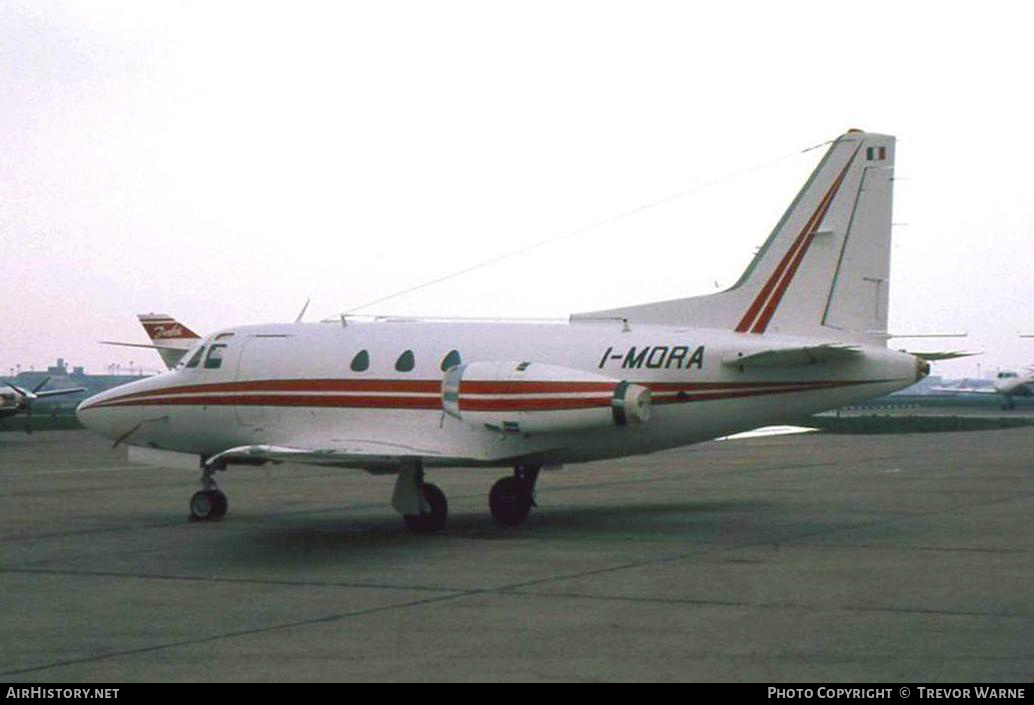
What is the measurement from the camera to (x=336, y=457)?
21531mm

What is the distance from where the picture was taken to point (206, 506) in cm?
2569

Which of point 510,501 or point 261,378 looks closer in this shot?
point 510,501

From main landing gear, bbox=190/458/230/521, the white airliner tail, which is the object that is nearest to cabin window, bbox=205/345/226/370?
main landing gear, bbox=190/458/230/521

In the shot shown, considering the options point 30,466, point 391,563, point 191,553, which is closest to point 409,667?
point 391,563

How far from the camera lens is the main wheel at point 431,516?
2323 centimetres

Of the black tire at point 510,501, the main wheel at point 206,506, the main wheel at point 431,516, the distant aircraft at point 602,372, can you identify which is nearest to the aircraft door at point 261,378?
the distant aircraft at point 602,372

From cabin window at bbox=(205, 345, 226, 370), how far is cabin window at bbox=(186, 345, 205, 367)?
0.57 feet

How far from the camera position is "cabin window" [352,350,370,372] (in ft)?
78.8

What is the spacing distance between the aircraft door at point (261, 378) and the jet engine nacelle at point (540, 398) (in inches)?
149

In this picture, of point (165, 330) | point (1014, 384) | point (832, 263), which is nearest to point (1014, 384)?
point (1014, 384)

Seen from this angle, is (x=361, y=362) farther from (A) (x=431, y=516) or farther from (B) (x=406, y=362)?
(A) (x=431, y=516)

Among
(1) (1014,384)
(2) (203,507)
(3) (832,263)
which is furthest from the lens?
(1) (1014,384)

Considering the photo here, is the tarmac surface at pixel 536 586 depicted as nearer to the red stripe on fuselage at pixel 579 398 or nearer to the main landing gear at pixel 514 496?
the main landing gear at pixel 514 496

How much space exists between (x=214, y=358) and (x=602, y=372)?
714 centimetres
